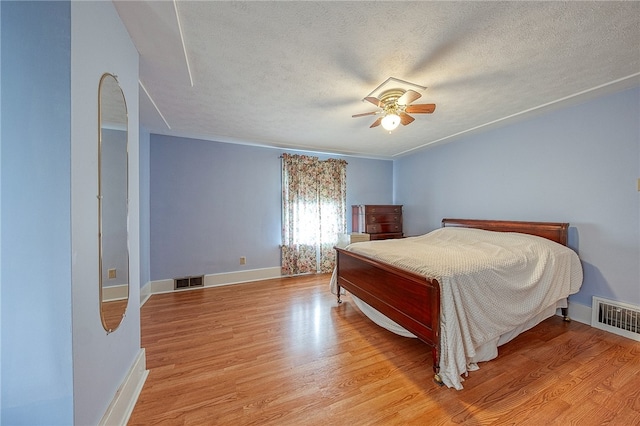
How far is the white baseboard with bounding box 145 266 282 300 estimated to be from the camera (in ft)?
11.1

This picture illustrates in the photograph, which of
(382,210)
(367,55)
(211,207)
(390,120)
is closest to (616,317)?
(390,120)

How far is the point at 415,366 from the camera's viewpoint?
1806 millimetres

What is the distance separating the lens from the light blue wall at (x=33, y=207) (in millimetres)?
845

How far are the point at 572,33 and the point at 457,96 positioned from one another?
856 mm

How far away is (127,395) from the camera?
1389 mm

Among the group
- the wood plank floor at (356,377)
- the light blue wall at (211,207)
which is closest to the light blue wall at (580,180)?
the wood plank floor at (356,377)

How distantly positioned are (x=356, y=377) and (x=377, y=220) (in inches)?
125

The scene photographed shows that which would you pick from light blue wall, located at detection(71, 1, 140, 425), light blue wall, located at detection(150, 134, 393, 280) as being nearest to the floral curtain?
light blue wall, located at detection(150, 134, 393, 280)

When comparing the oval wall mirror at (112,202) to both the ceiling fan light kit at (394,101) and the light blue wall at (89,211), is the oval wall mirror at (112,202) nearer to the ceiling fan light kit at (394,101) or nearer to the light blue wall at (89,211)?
the light blue wall at (89,211)

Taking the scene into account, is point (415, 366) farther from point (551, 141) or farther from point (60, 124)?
point (551, 141)

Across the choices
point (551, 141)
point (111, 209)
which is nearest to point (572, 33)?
point (551, 141)

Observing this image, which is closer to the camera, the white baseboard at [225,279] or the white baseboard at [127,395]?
the white baseboard at [127,395]

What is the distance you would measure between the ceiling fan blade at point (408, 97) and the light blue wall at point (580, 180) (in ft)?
6.73

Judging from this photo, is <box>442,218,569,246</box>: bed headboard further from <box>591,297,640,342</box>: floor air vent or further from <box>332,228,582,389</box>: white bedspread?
<box>591,297,640,342</box>: floor air vent
